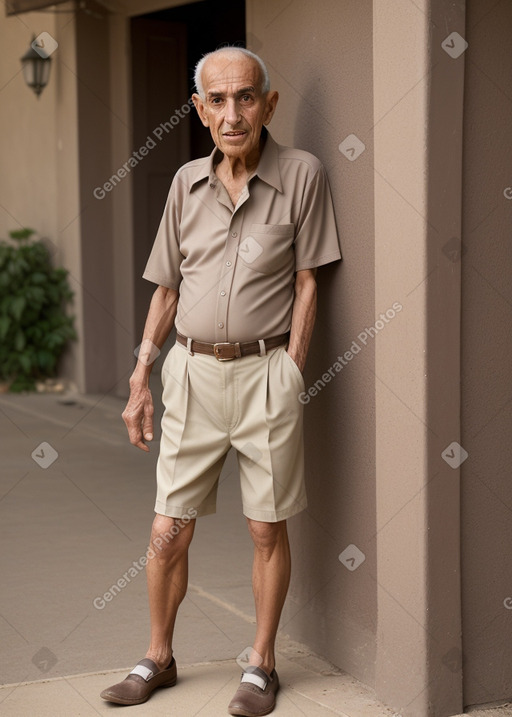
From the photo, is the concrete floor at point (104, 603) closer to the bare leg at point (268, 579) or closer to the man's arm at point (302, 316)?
the bare leg at point (268, 579)

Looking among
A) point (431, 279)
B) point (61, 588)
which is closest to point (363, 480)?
point (431, 279)

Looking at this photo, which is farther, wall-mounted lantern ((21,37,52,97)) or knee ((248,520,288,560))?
wall-mounted lantern ((21,37,52,97))

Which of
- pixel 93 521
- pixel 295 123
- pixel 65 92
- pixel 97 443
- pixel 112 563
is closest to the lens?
pixel 295 123

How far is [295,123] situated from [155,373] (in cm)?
572

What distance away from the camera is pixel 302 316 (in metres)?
3.36

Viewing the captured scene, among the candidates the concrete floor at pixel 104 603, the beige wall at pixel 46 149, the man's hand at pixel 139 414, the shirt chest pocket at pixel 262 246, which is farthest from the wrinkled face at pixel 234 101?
the beige wall at pixel 46 149

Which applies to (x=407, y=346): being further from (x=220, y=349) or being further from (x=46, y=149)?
(x=46, y=149)

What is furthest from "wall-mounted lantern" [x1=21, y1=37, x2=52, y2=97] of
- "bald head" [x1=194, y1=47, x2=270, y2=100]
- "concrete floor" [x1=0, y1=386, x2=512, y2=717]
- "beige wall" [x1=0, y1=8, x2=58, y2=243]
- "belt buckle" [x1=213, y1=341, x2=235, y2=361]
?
"belt buckle" [x1=213, y1=341, x2=235, y2=361]

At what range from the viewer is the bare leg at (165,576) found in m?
3.36

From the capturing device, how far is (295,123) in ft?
12.1

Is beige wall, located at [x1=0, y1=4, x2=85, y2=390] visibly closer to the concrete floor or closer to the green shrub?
the green shrub

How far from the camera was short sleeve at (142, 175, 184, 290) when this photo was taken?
3441 mm

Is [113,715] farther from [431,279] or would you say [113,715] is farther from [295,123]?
[295,123]

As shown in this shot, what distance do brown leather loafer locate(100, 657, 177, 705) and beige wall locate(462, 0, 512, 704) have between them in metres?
0.89
